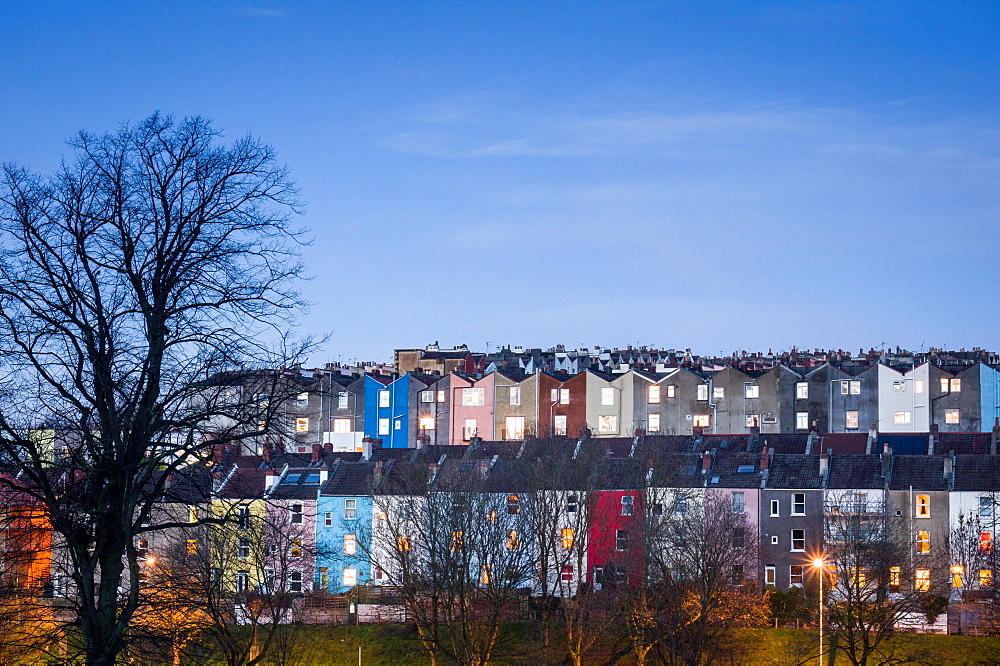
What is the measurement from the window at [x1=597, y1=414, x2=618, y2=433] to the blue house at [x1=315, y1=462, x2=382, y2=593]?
25.2m

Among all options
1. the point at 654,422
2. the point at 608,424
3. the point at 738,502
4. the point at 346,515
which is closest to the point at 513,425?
the point at 608,424

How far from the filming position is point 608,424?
88.9 m

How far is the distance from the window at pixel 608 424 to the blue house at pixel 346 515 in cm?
2519

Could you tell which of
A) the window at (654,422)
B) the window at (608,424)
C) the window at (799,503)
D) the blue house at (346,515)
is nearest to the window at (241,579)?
the blue house at (346,515)

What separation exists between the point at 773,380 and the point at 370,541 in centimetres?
3837

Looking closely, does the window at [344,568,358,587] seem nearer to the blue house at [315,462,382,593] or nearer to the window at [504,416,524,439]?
the blue house at [315,462,382,593]

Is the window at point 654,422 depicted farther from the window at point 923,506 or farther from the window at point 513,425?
the window at point 923,506

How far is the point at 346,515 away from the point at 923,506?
28255mm

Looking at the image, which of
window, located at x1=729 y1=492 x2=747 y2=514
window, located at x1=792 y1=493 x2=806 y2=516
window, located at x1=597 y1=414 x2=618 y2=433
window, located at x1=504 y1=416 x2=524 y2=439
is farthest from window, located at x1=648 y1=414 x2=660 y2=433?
window, located at x1=792 y1=493 x2=806 y2=516

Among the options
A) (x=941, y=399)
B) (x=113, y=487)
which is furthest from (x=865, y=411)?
(x=113, y=487)

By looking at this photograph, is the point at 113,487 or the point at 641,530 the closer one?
the point at 113,487

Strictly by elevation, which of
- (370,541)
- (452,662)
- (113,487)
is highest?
(113,487)

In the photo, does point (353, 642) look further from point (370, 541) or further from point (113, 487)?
point (113, 487)

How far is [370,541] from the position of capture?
5881 centimetres
